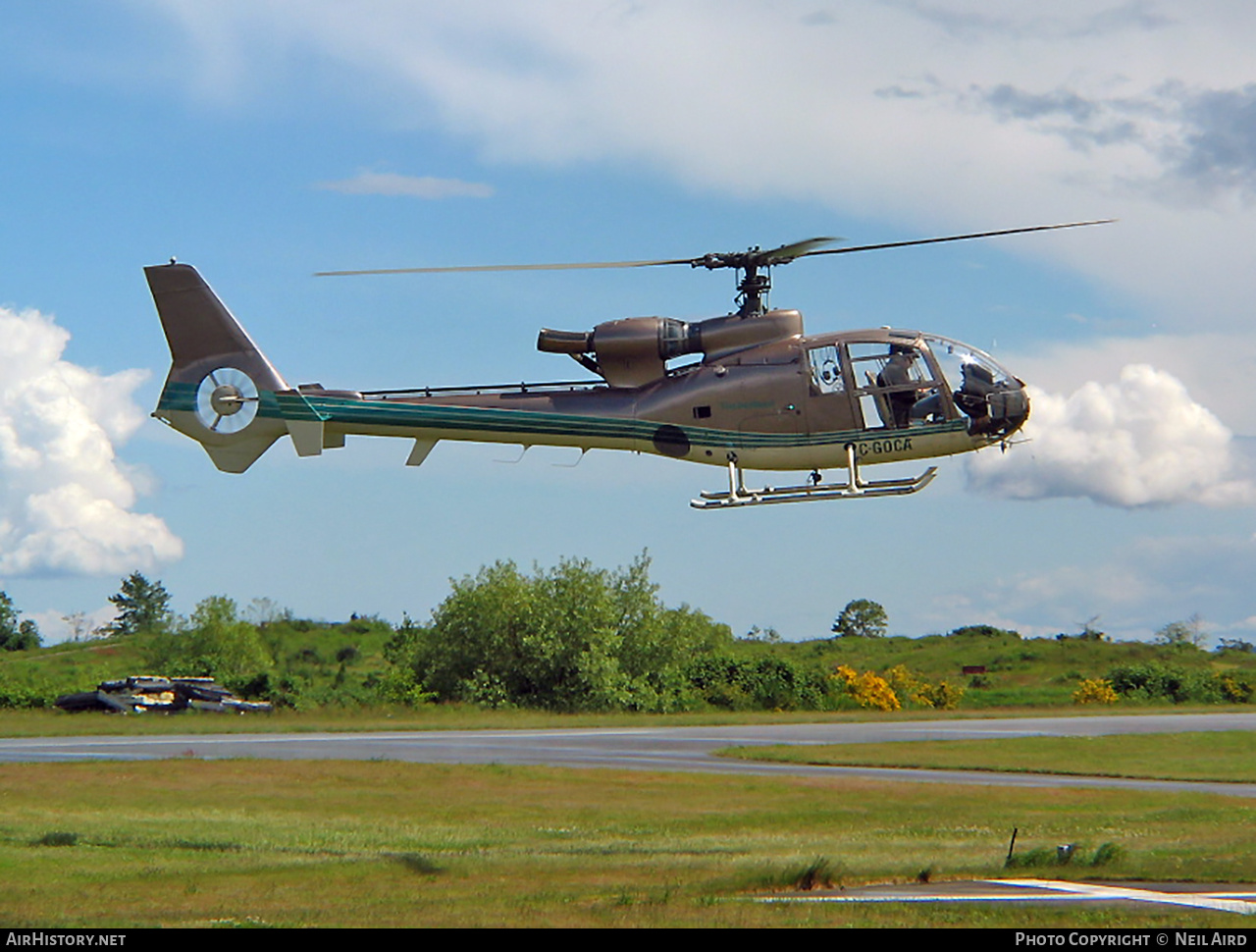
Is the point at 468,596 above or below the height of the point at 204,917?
above

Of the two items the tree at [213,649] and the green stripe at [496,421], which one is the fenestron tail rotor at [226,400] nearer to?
the green stripe at [496,421]

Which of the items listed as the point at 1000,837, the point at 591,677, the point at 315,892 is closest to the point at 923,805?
the point at 1000,837

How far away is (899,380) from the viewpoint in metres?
22.6

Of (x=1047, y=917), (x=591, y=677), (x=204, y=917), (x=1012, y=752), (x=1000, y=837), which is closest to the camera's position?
(x=1047, y=917)

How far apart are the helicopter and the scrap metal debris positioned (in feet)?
145

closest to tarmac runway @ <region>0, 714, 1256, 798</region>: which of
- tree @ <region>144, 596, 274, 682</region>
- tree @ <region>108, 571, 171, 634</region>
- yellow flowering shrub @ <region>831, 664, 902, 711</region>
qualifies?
yellow flowering shrub @ <region>831, 664, 902, 711</region>

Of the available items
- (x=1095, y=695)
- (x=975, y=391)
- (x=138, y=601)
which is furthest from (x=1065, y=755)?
(x=138, y=601)

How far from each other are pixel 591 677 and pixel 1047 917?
55.9m

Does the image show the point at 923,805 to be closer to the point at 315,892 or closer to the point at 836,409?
the point at 836,409

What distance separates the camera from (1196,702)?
7644cm

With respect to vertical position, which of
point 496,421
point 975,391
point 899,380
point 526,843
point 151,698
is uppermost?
point 899,380

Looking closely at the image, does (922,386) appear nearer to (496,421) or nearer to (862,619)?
(496,421)

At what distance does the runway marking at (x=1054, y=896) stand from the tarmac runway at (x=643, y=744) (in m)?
20.8

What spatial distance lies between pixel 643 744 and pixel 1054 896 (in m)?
32.6
